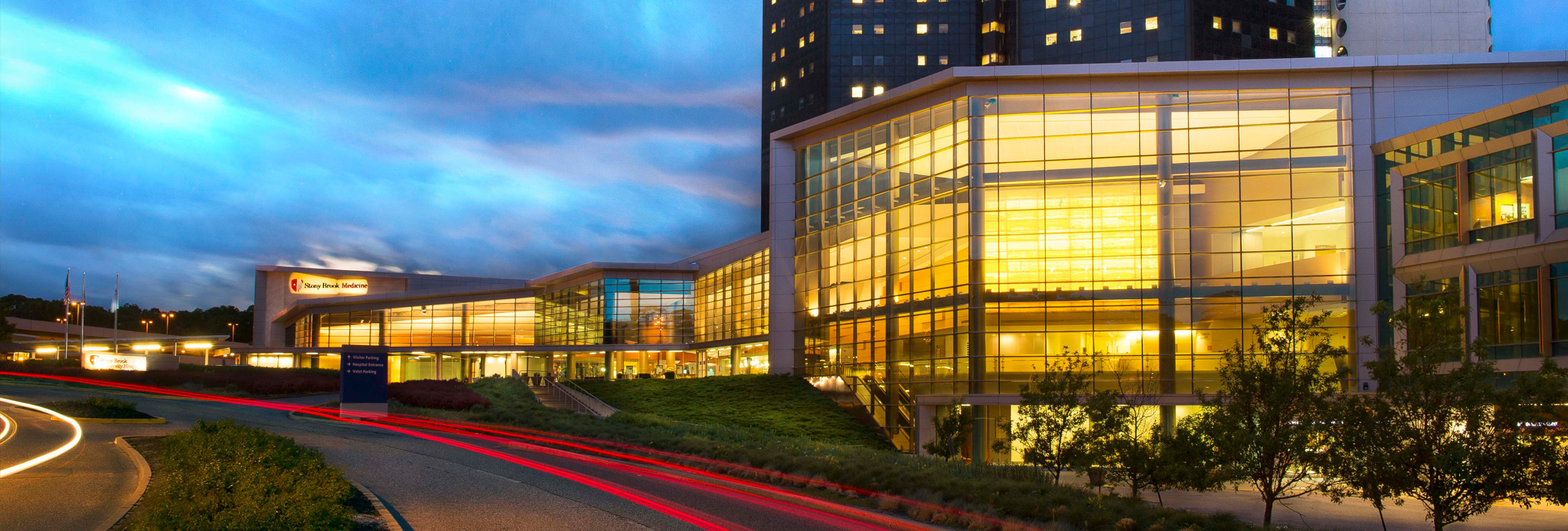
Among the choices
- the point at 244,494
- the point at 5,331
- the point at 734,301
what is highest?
the point at 734,301

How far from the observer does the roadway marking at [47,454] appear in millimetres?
19158

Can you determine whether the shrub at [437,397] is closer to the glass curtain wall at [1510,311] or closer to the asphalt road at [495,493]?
the asphalt road at [495,493]

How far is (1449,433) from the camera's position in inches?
592

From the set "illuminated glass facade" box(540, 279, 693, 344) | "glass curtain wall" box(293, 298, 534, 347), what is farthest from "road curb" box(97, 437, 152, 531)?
"glass curtain wall" box(293, 298, 534, 347)

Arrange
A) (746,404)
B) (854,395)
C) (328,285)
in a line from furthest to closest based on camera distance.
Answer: (328,285) < (854,395) < (746,404)

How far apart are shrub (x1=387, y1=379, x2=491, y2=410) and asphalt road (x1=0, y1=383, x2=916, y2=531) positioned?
1301cm

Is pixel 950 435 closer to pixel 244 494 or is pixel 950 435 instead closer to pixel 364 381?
pixel 364 381

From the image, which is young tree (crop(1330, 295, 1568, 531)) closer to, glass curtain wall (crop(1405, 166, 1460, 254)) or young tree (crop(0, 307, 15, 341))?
glass curtain wall (crop(1405, 166, 1460, 254))

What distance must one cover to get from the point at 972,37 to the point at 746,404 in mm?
69126

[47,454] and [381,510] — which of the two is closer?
[381,510]

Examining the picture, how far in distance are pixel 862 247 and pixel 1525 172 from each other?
81.5 feet

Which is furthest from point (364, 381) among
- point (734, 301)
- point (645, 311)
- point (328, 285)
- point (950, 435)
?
point (328, 285)

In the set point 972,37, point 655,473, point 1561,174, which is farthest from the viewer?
point 972,37

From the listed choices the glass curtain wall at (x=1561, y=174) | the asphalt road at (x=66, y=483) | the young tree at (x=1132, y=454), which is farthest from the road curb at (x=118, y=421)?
the glass curtain wall at (x=1561, y=174)
